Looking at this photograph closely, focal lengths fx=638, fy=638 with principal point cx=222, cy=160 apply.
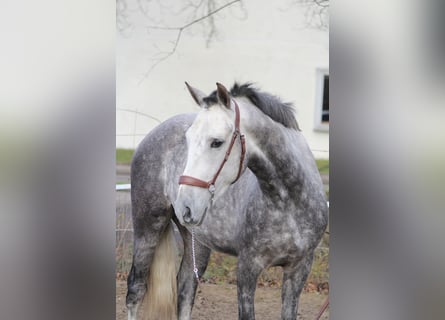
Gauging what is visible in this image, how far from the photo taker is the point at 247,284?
3.26 metres

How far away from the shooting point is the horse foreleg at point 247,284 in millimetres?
3246

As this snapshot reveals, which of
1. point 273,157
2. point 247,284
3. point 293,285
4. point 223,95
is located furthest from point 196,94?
point 293,285

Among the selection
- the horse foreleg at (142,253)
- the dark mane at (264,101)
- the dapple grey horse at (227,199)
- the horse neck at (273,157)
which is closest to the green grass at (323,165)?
the dapple grey horse at (227,199)

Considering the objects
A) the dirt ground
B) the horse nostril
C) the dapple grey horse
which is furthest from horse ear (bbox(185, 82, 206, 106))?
the dirt ground

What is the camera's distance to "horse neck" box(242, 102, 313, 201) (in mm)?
3084

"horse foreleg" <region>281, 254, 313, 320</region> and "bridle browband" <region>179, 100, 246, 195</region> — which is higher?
"bridle browband" <region>179, 100, 246, 195</region>

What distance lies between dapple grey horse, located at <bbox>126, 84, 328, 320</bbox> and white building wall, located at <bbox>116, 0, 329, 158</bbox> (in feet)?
0.42

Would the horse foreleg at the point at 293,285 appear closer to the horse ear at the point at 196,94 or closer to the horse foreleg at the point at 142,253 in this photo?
the horse foreleg at the point at 142,253

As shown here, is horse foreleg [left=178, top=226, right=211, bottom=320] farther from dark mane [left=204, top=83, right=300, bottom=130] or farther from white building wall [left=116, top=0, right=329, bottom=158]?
dark mane [left=204, top=83, right=300, bottom=130]

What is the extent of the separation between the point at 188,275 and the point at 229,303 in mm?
298

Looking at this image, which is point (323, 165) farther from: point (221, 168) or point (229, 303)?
point (229, 303)

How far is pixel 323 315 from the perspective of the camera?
3.53m
